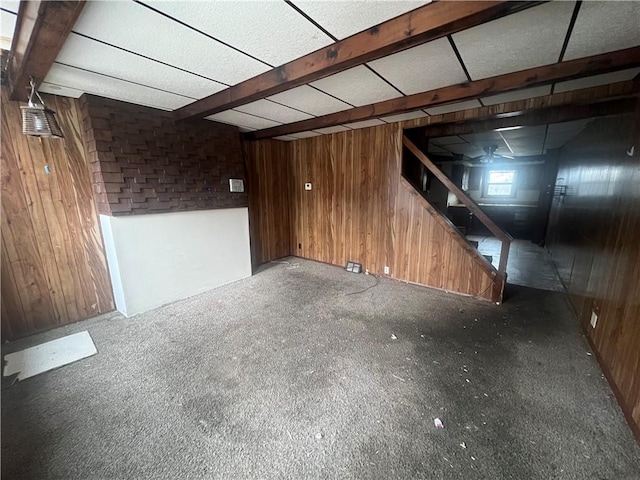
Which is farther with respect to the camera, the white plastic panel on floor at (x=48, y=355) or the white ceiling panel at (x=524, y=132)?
the white ceiling panel at (x=524, y=132)

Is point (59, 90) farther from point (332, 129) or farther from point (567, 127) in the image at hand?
point (567, 127)

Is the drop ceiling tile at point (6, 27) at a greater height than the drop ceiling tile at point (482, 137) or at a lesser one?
greater

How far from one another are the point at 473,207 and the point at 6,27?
14.0 ft

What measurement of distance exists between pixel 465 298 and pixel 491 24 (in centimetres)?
281

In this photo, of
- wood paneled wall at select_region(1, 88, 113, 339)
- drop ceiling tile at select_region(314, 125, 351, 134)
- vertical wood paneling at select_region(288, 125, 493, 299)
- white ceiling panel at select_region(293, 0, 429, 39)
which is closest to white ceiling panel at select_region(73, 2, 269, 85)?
white ceiling panel at select_region(293, 0, 429, 39)

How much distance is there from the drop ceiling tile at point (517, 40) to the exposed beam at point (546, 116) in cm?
115

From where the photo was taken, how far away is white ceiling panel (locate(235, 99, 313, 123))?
2.85 metres

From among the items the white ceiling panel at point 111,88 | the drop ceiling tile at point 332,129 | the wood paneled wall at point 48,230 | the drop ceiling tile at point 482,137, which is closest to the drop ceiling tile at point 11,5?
the white ceiling panel at point 111,88

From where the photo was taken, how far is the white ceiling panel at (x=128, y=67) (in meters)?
1.68

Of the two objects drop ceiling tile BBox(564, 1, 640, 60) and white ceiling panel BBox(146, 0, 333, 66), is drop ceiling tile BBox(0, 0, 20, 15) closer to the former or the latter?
white ceiling panel BBox(146, 0, 333, 66)

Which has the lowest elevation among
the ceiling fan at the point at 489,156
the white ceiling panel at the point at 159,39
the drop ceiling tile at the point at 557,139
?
the ceiling fan at the point at 489,156

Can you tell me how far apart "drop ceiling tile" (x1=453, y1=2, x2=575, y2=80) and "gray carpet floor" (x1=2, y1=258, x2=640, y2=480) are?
234 centimetres

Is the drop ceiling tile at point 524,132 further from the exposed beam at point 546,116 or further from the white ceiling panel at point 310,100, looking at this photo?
the white ceiling panel at point 310,100

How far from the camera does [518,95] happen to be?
8.57ft
